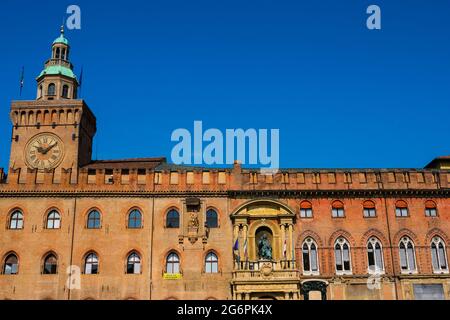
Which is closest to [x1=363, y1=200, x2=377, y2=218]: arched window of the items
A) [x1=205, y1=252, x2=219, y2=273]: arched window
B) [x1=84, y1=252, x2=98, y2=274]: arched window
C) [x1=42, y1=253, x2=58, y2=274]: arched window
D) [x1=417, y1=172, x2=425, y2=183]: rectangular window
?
[x1=417, y1=172, x2=425, y2=183]: rectangular window

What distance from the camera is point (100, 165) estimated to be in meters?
44.4

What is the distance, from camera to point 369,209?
1612 inches

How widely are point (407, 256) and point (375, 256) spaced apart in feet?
8.08

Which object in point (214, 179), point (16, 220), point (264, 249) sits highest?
point (214, 179)

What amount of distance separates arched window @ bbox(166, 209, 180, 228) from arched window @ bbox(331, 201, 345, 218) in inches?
474

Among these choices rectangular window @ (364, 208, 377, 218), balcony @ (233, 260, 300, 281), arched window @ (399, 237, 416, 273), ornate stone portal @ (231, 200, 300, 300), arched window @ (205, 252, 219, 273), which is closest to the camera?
ornate stone portal @ (231, 200, 300, 300)

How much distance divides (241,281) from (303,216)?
727 cm

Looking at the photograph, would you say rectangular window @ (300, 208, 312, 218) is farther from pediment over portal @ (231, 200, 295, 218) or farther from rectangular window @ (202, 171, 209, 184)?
rectangular window @ (202, 171, 209, 184)

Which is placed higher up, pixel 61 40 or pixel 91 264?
pixel 61 40

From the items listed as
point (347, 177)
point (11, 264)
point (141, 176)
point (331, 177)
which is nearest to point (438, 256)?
point (347, 177)

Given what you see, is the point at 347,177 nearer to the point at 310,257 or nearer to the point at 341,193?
the point at 341,193

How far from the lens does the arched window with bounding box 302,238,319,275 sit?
129 feet

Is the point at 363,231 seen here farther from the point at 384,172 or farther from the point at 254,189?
the point at 254,189

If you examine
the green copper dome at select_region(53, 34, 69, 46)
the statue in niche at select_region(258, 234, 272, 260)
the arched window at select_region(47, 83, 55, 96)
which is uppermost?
the green copper dome at select_region(53, 34, 69, 46)
